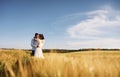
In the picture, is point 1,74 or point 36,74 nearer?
point 36,74

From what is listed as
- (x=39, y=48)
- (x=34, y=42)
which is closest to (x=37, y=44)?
(x=34, y=42)

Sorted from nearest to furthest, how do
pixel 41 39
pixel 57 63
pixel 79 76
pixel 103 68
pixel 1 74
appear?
pixel 79 76 < pixel 103 68 < pixel 57 63 < pixel 1 74 < pixel 41 39

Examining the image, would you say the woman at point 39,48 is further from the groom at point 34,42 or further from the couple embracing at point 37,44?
the groom at point 34,42

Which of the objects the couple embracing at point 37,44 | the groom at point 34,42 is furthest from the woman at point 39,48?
the groom at point 34,42

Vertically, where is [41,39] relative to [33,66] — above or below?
above

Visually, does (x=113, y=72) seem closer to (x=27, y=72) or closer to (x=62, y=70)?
(x=62, y=70)

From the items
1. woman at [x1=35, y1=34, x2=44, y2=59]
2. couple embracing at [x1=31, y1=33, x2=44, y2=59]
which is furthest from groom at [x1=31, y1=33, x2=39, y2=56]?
woman at [x1=35, y1=34, x2=44, y2=59]

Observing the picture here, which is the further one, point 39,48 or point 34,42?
point 39,48

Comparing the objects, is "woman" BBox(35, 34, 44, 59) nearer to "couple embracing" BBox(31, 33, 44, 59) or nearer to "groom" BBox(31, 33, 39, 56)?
"couple embracing" BBox(31, 33, 44, 59)

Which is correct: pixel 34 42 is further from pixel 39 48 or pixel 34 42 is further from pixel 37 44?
pixel 39 48

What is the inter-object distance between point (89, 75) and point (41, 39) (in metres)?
11.8

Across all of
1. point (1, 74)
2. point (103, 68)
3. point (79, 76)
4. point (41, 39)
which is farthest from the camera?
point (41, 39)

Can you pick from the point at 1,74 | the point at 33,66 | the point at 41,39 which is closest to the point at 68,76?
the point at 33,66

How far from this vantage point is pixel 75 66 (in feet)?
9.75
